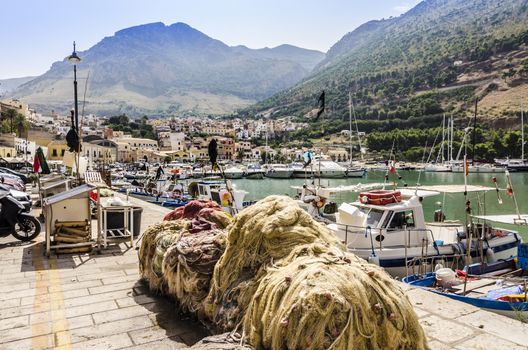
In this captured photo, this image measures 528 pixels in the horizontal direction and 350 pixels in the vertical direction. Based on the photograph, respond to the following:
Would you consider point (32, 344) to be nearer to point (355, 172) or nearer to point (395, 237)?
point (395, 237)

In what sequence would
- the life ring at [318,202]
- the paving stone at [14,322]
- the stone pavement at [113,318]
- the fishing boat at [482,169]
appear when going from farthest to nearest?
the fishing boat at [482,169] → the life ring at [318,202] → the paving stone at [14,322] → the stone pavement at [113,318]

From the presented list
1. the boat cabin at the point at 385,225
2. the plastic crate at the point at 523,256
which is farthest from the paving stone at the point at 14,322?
the plastic crate at the point at 523,256

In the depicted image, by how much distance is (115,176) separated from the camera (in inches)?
2552

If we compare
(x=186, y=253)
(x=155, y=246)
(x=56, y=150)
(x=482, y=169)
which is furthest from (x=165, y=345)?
(x=482, y=169)

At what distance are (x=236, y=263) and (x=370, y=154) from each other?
11219 cm

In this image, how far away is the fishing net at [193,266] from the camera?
14.3ft

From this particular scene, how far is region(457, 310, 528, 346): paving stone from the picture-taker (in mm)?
3898

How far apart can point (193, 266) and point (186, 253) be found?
0.58 feet

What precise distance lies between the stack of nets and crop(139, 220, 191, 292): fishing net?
1671 mm

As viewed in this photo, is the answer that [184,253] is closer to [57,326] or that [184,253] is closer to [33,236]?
[57,326]

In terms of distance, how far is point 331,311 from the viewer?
104 inches

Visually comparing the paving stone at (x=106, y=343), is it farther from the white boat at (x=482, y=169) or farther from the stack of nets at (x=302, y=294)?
the white boat at (x=482, y=169)

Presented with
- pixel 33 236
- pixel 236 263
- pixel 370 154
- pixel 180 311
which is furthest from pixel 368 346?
pixel 370 154

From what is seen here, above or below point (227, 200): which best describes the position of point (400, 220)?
above
